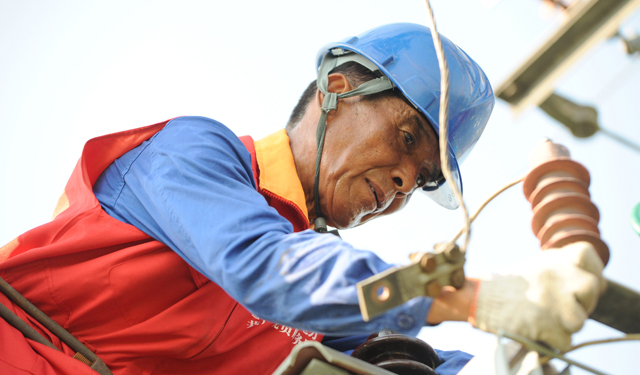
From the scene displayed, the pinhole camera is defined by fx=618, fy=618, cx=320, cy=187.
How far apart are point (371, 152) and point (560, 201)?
5.14 ft

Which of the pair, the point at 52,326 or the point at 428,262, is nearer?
the point at 428,262

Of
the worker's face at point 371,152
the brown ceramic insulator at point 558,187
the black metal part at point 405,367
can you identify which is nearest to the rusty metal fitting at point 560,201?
→ the brown ceramic insulator at point 558,187

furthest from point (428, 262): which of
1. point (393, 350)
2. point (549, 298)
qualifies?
point (393, 350)

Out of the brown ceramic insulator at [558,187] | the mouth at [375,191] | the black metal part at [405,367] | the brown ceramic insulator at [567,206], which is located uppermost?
the brown ceramic insulator at [558,187]

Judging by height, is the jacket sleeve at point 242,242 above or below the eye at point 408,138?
above

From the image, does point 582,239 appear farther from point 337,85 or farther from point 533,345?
point 337,85

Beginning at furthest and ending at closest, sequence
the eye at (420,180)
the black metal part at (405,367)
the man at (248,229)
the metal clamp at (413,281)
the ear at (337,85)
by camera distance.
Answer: the eye at (420,180) < the ear at (337,85) < the black metal part at (405,367) < the man at (248,229) < the metal clamp at (413,281)

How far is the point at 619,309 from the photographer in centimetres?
163

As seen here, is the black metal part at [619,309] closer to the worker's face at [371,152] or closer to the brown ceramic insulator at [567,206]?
the brown ceramic insulator at [567,206]

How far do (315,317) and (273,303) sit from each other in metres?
0.13

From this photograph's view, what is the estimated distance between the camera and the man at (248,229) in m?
1.67

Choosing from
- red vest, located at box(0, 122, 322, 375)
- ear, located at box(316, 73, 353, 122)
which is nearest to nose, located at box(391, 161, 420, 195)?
ear, located at box(316, 73, 353, 122)

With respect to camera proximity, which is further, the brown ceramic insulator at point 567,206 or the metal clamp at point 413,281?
the brown ceramic insulator at point 567,206

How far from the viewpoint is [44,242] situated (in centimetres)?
241
